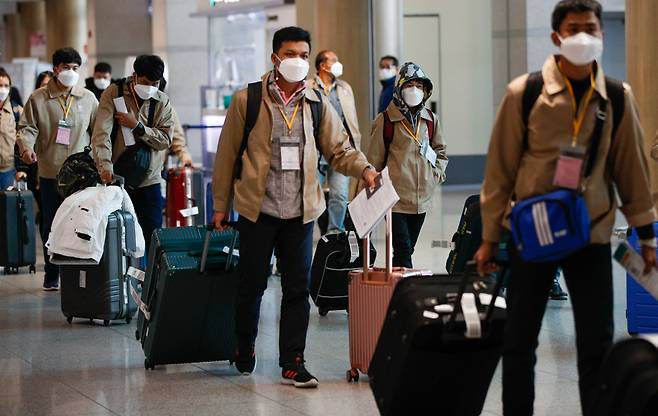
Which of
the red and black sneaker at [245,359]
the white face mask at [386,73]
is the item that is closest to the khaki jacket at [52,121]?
the red and black sneaker at [245,359]

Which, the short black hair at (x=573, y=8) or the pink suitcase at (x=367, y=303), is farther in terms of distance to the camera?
the pink suitcase at (x=367, y=303)

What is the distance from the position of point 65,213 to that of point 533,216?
4.47 m

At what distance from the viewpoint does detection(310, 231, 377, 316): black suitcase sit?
27.2 ft

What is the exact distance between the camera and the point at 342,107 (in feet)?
38.2

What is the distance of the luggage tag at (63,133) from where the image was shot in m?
9.88

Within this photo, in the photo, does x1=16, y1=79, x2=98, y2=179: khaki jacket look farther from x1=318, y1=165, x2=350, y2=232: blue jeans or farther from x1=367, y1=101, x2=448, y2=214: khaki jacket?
x1=367, y1=101, x2=448, y2=214: khaki jacket

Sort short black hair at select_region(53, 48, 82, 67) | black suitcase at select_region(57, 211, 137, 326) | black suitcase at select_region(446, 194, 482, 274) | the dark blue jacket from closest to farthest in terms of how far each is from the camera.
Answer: black suitcase at select_region(446, 194, 482, 274)
black suitcase at select_region(57, 211, 137, 326)
short black hair at select_region(53, 48, 82, 67)
the dark blue jacket

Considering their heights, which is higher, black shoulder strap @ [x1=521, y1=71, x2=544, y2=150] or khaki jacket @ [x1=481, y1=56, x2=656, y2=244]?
black shoulder strap @ [x1=521, y1=71, x2=544, y2=150]

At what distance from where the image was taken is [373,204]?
19.0ft

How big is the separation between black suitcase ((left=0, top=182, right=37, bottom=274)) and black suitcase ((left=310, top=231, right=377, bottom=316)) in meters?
4.03

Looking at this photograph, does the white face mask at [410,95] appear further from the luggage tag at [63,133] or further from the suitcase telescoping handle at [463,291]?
the suitcase telescoping handle at [463,291]

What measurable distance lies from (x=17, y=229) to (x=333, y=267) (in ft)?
13.9

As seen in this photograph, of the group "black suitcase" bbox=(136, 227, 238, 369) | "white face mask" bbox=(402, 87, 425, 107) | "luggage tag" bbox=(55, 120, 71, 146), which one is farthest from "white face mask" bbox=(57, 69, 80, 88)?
"black suitcase" bbox=(136, 227, 238, 369)

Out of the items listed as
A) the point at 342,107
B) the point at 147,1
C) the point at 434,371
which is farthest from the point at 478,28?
the point at 434,371
